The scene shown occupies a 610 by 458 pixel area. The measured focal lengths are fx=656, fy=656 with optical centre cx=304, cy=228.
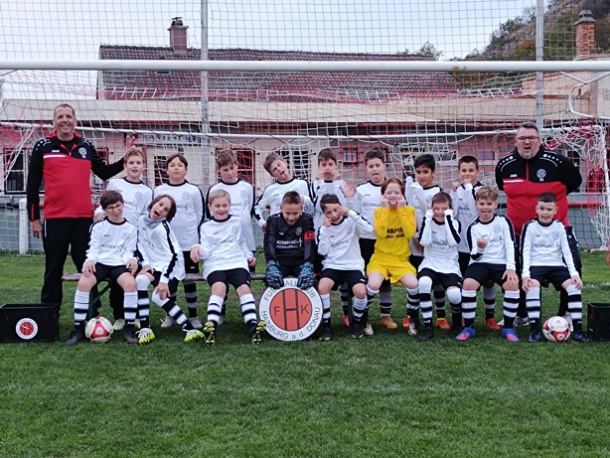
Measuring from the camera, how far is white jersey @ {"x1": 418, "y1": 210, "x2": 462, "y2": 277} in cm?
562

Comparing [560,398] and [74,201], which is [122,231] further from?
[560,398]

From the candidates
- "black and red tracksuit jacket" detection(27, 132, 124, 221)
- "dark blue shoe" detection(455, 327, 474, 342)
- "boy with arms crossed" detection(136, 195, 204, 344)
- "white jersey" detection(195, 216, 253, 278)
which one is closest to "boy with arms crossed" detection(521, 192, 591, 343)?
"dark blue shoe" detection(455, 327, 474, 342)

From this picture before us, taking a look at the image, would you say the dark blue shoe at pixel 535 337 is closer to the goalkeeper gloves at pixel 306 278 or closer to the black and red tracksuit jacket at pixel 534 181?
the black and red tracksuit jacket at pixel 534 181

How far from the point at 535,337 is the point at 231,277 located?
8.45 feet

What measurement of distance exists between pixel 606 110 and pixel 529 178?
5.99 meters

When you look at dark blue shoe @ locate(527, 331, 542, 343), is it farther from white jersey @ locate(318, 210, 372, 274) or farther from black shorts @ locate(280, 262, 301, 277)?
black shorts @ locate(280, 262, 301, 277)

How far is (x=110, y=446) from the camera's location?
10.8ft

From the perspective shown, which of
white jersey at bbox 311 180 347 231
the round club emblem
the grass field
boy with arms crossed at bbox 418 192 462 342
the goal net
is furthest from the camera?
the goal net

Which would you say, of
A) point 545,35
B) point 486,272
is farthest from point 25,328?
point 545,35

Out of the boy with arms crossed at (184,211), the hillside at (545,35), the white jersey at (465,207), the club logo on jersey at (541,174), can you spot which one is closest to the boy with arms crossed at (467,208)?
the white jersey at (465,207)

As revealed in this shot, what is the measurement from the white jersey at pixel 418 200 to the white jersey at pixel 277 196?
0.93m

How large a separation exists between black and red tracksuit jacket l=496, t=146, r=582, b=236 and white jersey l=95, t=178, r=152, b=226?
10.7 feet

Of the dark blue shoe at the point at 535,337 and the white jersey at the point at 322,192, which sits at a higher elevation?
the white jersey at the point at 322,192

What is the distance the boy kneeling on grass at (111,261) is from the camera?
543cm
